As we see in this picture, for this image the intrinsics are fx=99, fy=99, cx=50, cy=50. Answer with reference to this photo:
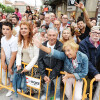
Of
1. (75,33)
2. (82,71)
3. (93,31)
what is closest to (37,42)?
(82,71)

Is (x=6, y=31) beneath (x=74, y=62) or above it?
above

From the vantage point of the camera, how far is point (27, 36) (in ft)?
7.79

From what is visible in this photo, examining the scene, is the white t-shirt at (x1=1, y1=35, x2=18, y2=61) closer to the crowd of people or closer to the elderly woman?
the crowd of people

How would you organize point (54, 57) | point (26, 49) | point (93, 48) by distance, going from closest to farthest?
point (54, 57) < point (93, 48) < point (26, 49)

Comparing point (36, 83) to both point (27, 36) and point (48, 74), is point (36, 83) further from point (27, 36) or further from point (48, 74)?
point (27, 36)

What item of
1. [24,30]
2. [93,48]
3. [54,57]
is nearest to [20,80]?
[54,57]

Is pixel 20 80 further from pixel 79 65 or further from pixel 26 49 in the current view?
pixel 79 65

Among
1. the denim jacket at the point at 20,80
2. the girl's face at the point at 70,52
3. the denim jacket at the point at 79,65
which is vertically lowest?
the denim jacket at the point at 20,80

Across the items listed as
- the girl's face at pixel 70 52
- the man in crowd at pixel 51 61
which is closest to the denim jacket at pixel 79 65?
the girl's face at pixel 70 52

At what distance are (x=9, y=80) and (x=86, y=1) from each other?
28.1 feet

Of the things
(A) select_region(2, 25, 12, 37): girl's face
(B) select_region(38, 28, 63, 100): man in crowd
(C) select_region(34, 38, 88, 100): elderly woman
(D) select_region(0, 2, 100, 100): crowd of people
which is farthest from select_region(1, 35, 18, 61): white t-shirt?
(C) select_region(34, 38, 88, 100): elderly woman

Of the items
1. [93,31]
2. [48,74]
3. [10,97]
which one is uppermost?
[93,31]

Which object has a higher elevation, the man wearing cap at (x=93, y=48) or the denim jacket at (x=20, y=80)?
the man wearing cap at (x=93, y=48)

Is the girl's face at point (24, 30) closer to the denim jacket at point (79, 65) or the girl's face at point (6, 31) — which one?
the girl's face at point (6, 31)
